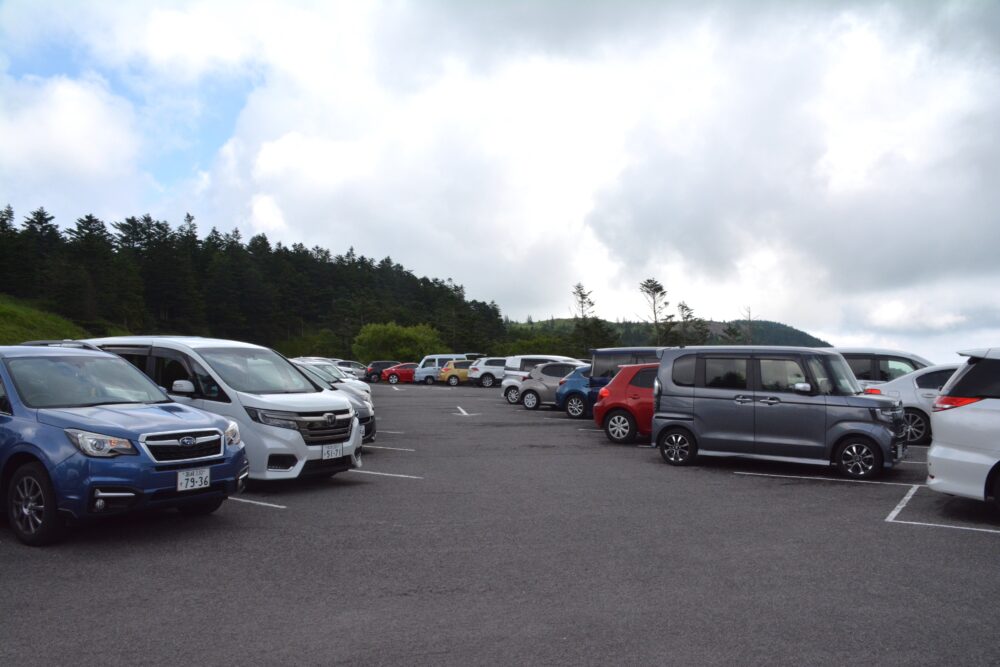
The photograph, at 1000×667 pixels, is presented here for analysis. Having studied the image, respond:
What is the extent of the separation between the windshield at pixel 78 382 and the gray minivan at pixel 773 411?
7.49 m

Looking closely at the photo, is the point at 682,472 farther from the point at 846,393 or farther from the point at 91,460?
the point at 91,460

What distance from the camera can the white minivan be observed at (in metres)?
9.23

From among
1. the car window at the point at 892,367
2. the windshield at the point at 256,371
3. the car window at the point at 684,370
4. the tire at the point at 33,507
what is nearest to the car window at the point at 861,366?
the car window at the point at 892,367

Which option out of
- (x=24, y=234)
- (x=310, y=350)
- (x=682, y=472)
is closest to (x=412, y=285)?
(x=310, y=350)

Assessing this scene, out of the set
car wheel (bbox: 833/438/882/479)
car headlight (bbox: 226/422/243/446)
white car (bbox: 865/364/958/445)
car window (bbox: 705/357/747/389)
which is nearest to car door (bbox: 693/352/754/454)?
car window (bbox: 705/357/747/389)

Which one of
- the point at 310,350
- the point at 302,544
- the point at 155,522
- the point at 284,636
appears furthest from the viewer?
the point at 310,350

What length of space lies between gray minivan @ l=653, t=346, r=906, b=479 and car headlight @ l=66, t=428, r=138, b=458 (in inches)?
313

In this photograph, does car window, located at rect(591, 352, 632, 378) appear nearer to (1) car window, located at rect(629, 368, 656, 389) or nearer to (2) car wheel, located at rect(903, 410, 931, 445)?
(1) car window, located at rect(629, 368, 656, 389)

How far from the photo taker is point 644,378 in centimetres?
1495

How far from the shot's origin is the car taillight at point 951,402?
7.95 m

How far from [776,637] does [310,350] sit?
109934 millimetres

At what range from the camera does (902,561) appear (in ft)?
21.1

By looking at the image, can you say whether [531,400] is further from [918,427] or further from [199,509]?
[199,509]

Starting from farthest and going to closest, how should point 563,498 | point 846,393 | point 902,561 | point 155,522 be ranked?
1. point 846,393
2. point 563,498
3. point 155,522
4. point 902,561
